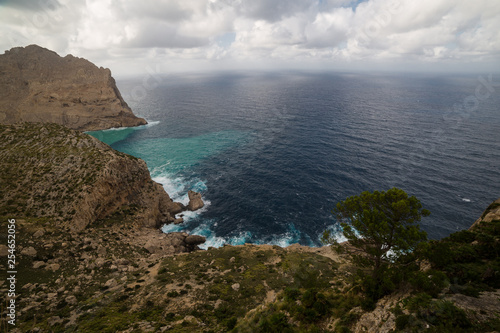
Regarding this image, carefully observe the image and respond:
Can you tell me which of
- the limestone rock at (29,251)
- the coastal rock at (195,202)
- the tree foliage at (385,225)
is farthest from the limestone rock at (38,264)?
the tree foliage at (385,225)

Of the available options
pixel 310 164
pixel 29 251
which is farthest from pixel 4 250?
pixel 310 164

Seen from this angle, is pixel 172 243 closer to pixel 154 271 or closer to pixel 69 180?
pixel 154 271

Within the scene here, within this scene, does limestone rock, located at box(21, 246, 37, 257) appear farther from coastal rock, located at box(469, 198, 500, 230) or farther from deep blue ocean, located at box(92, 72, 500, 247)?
coastal rock, located at box(469, 198, 500, 230)

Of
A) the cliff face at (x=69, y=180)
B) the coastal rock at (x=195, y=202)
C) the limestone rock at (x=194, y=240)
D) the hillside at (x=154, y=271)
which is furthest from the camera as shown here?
the coastal rock at (x=195, y=202)

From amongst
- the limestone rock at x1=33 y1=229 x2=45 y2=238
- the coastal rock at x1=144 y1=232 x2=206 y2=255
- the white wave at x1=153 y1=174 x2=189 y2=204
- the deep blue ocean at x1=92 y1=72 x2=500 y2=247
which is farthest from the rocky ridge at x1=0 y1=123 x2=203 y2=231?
the deep blue ocean at x1=92 y1=72 x2=500 y2=247

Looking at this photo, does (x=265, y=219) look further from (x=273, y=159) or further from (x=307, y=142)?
(x=307, y=142)

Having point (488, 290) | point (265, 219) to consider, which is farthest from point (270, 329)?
point (265, 219)

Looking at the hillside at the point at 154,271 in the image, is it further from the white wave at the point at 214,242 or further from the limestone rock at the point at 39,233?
the white wave at the point at 214,242
